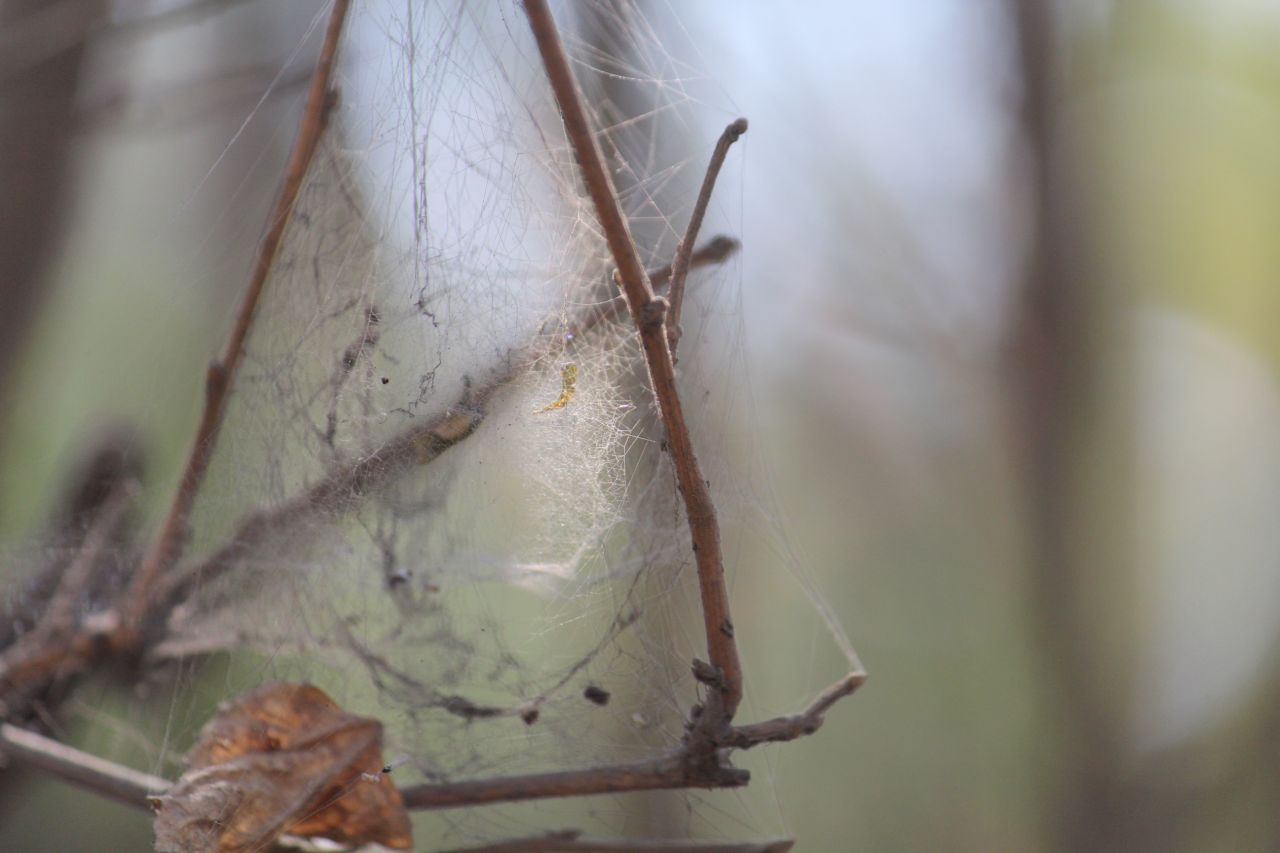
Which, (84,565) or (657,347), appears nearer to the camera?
(657,347)

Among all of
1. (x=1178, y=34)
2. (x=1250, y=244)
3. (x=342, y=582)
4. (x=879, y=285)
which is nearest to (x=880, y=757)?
(x=879, y=285)

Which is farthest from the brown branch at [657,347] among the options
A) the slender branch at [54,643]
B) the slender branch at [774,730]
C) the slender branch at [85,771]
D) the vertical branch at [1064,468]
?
the vertical branch at [1064,468]

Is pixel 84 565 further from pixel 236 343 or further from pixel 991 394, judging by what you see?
pixel 991 394

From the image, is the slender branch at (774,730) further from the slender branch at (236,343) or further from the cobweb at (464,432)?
the slender branch at (236,343)

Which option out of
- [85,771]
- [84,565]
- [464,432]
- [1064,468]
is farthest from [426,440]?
[1064,468]

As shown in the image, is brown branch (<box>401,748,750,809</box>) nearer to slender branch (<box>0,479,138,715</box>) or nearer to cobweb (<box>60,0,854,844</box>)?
cobweb (<box>60,0,854,844</box>)
